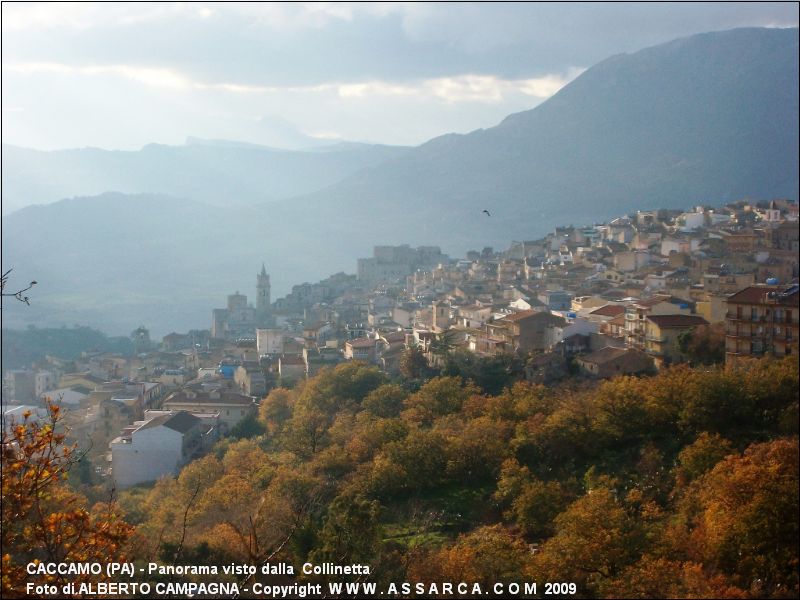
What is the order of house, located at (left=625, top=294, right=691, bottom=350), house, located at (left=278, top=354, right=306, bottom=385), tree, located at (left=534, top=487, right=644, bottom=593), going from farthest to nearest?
house, located at (left=278, top=354, right=306, bottom=385) → house, located at (left=625, top=294, right=691, bottom=350) → tree, located at (left=534, top=487, right=644, bottom=593)

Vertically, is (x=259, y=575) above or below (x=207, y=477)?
above

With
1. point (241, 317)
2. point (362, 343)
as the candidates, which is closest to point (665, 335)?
point (362, 343)

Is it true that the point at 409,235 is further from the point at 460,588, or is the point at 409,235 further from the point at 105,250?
the point at 460,588

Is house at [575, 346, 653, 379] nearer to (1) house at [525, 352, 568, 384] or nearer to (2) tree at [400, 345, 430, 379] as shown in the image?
(1) house at [525, 352, 568, 384]

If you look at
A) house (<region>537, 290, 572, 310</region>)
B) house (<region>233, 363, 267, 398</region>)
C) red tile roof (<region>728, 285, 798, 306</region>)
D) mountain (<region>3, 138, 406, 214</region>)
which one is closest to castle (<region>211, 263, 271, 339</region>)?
house (<region>233, 363, 267, 398</region>)

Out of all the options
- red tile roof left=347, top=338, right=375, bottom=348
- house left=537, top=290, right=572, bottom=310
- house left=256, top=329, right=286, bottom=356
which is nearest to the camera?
red tile roof left=347, top=338, right=375, bottom=348

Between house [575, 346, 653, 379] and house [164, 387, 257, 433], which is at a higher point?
house [575, 346, 653, 379]

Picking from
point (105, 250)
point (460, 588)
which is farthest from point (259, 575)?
point (105, 250)
